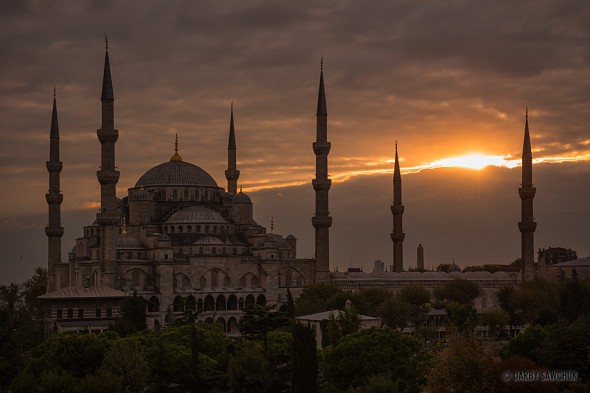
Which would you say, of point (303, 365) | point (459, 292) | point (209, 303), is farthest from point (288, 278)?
point (303, 365)

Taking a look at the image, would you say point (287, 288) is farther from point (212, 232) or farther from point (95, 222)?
point (95, 222)

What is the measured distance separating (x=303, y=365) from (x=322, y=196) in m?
33.9

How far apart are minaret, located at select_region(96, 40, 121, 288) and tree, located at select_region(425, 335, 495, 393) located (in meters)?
33.7

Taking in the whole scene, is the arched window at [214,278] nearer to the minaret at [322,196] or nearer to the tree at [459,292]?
the minaret at [322,196]

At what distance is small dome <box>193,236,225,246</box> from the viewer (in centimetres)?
6072

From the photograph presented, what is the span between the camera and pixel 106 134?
5647 cm

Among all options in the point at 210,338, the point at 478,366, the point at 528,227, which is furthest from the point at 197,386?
the point at 528,227

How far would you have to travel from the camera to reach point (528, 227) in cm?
6531

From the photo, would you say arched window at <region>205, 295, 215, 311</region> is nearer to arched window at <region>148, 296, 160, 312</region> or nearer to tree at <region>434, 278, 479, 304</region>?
arched window at <region>148, 296, 160, 312</region>

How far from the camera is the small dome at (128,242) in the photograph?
5950cm

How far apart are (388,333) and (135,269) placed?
28791 millimetres

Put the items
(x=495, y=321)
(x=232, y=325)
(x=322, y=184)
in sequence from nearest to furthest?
(x=495, y=321)
(x=232, y=325)
(x=322, y=184)

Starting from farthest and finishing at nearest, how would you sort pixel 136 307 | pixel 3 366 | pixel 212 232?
pixel 212 232, pixel 136 307, pixel 3 366

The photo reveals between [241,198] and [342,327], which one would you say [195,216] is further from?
[342,327]
